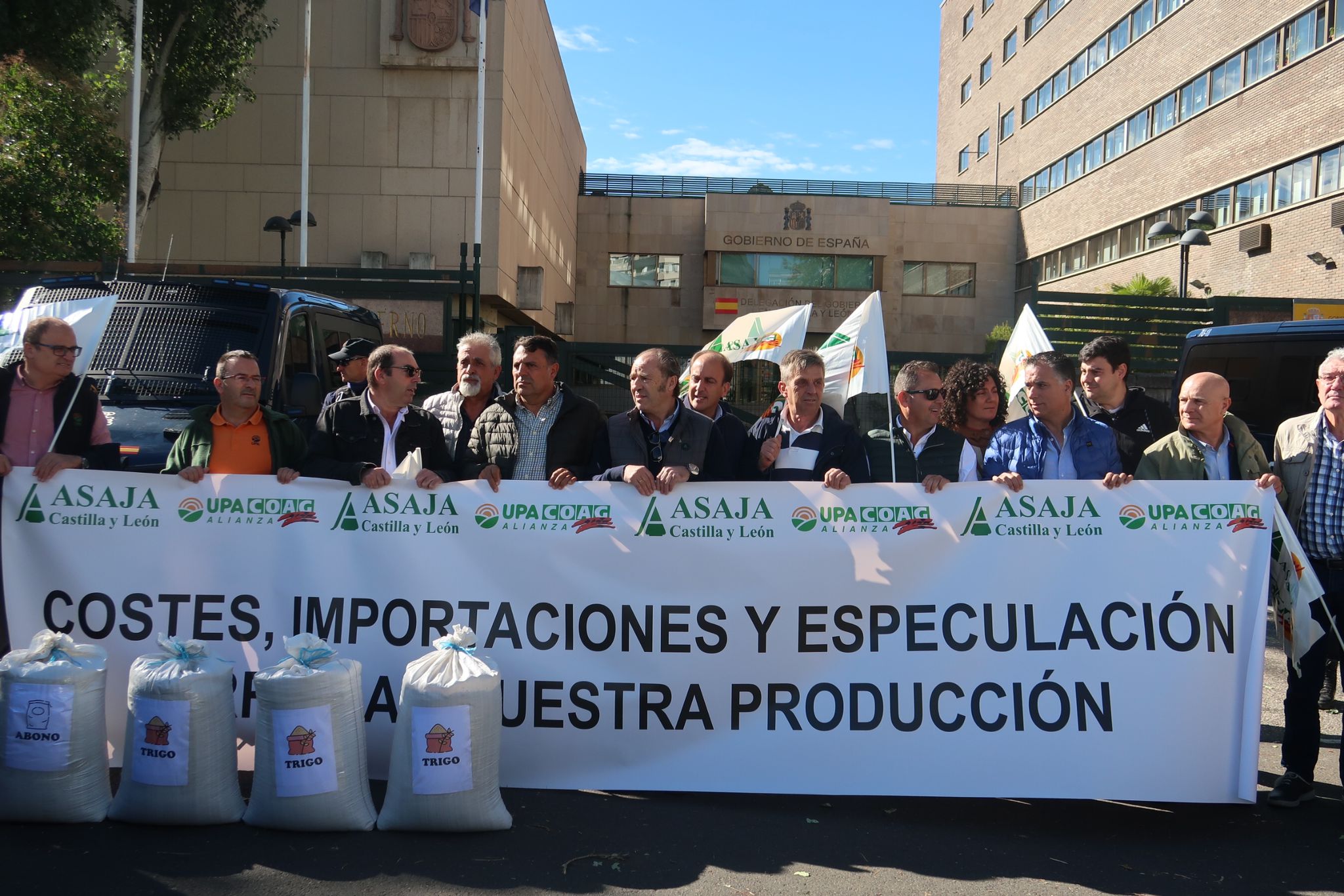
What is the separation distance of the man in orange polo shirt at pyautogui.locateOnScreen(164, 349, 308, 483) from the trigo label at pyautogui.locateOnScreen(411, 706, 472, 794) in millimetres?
1462

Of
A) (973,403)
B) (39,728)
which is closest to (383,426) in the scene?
(39,728)

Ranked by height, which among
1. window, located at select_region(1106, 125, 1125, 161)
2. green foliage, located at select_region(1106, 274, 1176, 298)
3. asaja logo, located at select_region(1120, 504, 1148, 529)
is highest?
window, located at select_region(1106, 125, 1125, 161)

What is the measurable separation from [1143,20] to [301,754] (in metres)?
35.6

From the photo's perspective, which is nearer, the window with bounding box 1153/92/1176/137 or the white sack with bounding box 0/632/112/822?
the white sack with bounding box 0/632/112/822

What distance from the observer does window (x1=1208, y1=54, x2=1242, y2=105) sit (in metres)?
26.7

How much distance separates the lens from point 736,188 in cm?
4016

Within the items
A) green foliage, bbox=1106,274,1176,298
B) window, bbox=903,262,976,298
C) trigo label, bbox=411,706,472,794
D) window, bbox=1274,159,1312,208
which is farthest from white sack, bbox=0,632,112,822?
window, bbox=903,262,976,298

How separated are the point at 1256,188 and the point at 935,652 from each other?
26634 millimetres

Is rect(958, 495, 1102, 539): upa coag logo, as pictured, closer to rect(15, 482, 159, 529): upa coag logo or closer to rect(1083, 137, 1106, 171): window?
rect(15, 482, 159, 529): upa coag logo

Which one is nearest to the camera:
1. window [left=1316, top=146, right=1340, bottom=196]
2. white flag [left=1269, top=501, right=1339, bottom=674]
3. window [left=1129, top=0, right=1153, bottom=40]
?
white flag [left=1269, top=501, right=1339, bottom=674]

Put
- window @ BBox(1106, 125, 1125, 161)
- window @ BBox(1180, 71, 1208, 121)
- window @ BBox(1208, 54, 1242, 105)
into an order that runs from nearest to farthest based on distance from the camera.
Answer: window @ BBox(1208, 54, 1242, 105) → window @ BBox(1180, 71, 1208, 121) → window @ BBox(1106, 125, 1125, 161)

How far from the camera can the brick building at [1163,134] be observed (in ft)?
78.1

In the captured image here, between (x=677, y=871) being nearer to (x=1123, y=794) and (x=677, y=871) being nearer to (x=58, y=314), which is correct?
(x=1123, y=794)

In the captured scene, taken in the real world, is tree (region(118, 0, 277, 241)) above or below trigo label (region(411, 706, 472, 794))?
above
